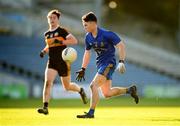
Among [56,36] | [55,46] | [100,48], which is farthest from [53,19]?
[100,48]

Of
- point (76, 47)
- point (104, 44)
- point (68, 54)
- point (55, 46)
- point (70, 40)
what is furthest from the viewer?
point (76, 47)

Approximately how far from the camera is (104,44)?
1459 cm

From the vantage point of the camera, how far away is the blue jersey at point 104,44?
14539mm

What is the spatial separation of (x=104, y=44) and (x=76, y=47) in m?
23.4

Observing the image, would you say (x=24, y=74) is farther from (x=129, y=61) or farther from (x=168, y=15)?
(x=168, y=15)

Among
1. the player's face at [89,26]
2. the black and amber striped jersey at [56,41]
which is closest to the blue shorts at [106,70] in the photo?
the player's face at [89,26]

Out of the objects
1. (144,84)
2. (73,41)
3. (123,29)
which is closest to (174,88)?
(144,84)

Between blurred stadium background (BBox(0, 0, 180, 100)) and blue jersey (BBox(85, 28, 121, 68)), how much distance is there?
19.5m

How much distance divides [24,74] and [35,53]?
1.31 meters

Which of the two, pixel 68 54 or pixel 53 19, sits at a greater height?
pixel 53 19

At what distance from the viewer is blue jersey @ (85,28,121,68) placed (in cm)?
1454

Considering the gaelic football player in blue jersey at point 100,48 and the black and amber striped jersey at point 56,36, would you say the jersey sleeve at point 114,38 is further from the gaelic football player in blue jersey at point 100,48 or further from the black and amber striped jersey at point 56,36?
the black and amber striped jersey at point 56,36

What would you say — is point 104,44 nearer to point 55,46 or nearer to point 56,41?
point 56,41

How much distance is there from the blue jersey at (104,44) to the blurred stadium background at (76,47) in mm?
19517
